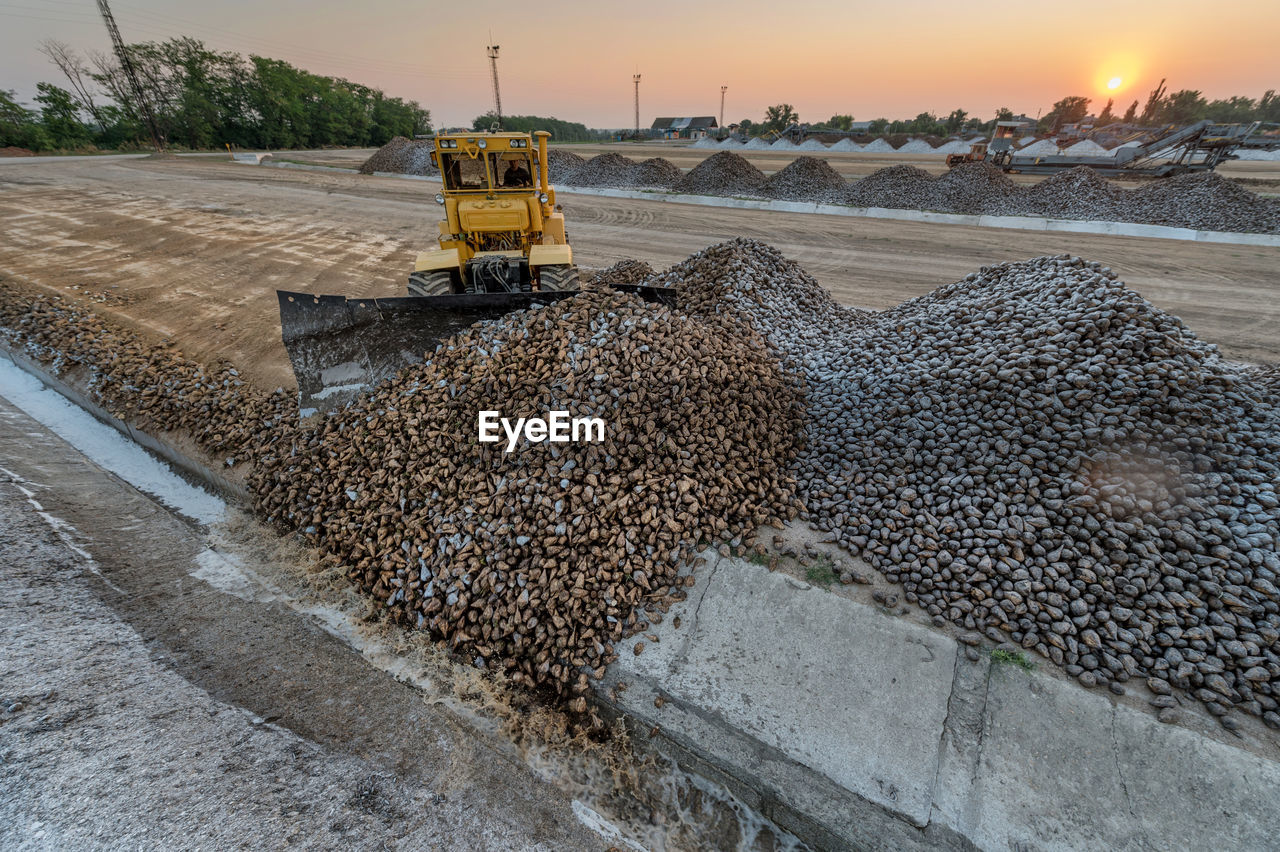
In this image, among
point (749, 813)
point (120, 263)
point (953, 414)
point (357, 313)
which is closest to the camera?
point (749, 813)

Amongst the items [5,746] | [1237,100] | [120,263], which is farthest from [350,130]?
[1237,100]

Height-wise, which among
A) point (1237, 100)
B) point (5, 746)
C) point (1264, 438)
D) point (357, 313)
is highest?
point (1237, 100)

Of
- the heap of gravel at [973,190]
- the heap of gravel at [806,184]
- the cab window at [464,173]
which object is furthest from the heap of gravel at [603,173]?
the cab window at [464,173]

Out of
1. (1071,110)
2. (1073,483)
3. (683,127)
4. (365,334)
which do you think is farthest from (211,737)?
(683,127)

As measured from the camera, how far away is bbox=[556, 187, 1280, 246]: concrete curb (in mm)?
13408

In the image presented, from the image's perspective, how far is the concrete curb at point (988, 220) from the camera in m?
13.4

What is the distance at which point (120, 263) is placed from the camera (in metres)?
11.9

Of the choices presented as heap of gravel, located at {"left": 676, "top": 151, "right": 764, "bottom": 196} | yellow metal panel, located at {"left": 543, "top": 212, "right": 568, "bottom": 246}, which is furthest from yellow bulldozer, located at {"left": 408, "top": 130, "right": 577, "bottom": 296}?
heap of gravel, located at {"left": 676, "top": 151, "right": 764, "bottom": 196}

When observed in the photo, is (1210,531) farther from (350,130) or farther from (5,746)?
(350,130)

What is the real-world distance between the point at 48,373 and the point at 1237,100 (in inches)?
3210

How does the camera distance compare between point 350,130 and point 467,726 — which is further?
point 350,130

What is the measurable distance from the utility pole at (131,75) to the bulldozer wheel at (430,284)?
162 feet

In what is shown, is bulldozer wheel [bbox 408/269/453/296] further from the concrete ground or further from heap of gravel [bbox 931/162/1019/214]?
heap of gravel [bbox 931/162/1019/214]

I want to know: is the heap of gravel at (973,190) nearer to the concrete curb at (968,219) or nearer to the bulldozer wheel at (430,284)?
the concrete curb at (968,219)
